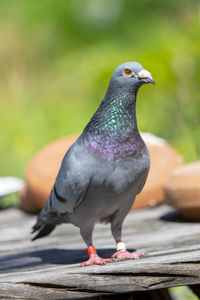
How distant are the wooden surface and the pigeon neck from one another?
54cm

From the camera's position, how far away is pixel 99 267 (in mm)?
2596

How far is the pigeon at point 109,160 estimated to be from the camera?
2.68m

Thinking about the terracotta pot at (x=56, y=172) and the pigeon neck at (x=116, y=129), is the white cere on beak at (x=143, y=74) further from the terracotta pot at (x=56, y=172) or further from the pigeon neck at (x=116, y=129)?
the terracotta pot at (x=56, y=172)

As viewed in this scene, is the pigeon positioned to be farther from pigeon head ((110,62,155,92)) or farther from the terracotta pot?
the terracotta pot

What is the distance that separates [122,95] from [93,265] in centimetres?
83

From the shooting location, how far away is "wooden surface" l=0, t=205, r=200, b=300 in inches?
97.7

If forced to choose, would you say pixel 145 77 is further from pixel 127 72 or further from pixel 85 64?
pixel 85 64

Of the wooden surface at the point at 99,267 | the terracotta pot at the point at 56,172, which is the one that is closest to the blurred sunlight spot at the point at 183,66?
the terracotta pot at the point at 56,172

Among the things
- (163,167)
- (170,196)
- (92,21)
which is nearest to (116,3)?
(92,21)

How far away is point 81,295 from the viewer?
8.19 ft

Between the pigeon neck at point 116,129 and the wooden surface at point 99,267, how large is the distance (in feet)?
1.77

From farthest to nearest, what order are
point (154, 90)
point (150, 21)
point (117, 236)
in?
point (150, 21) < point (154, 90) < point (117, 236)

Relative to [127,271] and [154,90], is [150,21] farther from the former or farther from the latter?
[127,271]

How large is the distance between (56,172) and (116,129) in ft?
7.55
